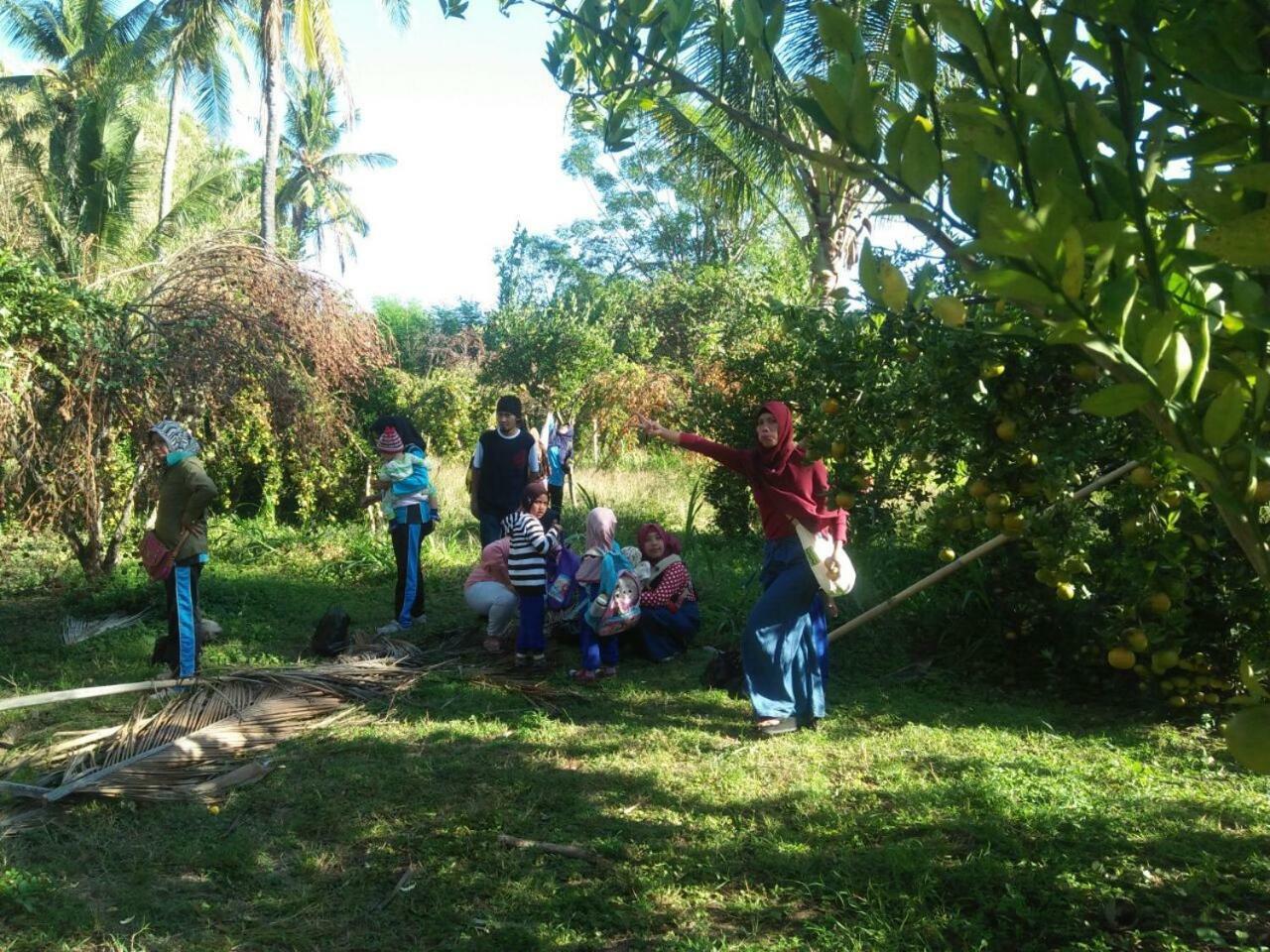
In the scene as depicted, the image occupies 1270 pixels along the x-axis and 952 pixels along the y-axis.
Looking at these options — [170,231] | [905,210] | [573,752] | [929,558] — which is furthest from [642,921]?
[170,231]

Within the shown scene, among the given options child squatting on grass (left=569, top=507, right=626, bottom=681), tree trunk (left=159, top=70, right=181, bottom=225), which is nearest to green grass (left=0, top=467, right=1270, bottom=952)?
child squatting on grass (left=569, top=507, right=626, bottom=681)

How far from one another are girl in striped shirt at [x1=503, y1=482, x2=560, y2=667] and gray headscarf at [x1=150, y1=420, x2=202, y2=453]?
7.00 feet

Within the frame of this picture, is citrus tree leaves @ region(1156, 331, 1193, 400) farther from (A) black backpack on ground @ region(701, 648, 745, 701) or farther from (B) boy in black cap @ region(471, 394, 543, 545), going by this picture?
(B) boy in black cap @ region(471, 394, 543, 545)

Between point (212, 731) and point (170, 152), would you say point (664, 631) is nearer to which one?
point (212, 731)

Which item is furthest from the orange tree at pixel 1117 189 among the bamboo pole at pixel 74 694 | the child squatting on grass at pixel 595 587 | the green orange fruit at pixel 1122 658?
the child squatting on grass at pixel 595 587

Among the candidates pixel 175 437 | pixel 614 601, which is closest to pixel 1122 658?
pixel 614 601

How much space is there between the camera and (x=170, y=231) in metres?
26.3

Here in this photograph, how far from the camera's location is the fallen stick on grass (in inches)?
171

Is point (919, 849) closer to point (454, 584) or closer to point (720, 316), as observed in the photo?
point (454, 584)

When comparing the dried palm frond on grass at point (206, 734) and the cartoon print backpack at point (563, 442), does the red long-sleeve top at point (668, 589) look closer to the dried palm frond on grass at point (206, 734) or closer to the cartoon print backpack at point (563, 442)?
the dried palm frond on grass at point (206, 734)

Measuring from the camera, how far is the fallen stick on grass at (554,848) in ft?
14.2

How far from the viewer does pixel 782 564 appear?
6176 millimetres

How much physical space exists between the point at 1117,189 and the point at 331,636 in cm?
699

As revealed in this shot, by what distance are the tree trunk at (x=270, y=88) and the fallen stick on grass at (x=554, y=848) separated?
53.7ft
